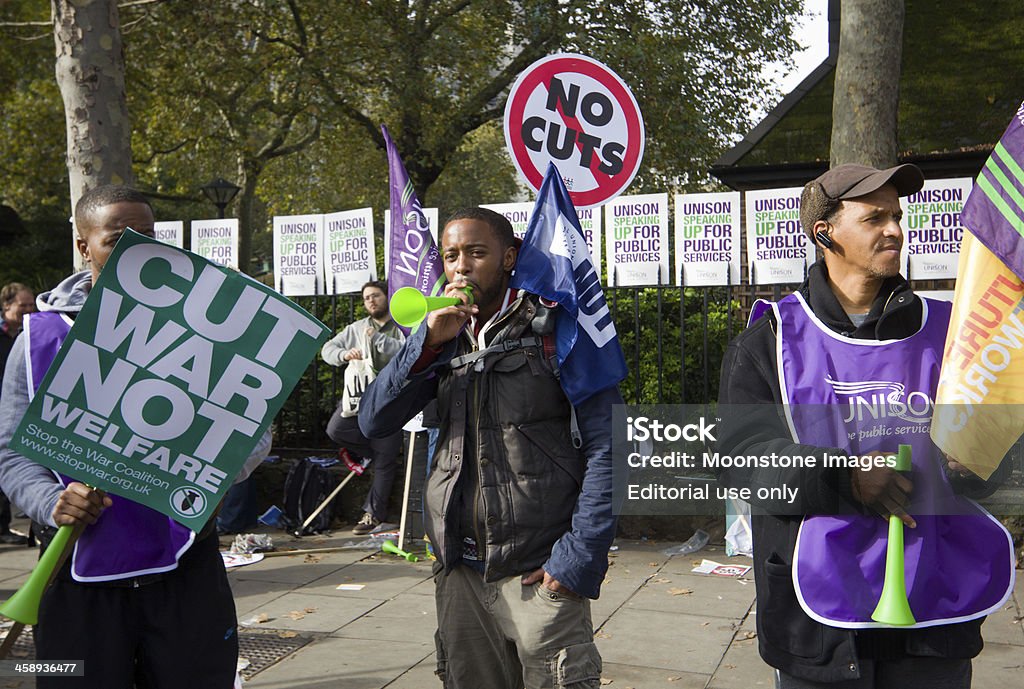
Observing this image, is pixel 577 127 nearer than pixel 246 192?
Yes

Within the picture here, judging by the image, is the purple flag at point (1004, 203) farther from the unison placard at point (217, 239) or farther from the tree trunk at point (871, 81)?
the unison placard at point (217, 239)

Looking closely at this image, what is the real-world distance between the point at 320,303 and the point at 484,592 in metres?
7.50

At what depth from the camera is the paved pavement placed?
514cm

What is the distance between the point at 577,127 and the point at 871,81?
113 inches

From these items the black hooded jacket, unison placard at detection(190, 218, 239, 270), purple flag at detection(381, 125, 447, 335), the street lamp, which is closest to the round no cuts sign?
purple flag at detection(381, 125, 447, 335)

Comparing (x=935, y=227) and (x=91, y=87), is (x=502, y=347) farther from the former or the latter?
(x=935, y=227)

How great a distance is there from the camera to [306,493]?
9039 mm

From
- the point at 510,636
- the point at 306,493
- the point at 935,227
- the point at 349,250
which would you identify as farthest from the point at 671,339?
the point at 510,636

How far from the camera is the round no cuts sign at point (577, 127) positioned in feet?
16.6

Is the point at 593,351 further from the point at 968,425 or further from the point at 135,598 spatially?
the point at 135,598

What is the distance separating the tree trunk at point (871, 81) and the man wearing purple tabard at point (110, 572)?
5.25m

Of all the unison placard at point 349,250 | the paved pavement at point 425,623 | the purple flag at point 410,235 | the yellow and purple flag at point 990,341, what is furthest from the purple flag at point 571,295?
the unison placard at point 349,250

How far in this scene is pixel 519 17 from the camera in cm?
2034

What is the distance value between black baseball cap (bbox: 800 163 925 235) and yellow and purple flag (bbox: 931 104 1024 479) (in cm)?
27
